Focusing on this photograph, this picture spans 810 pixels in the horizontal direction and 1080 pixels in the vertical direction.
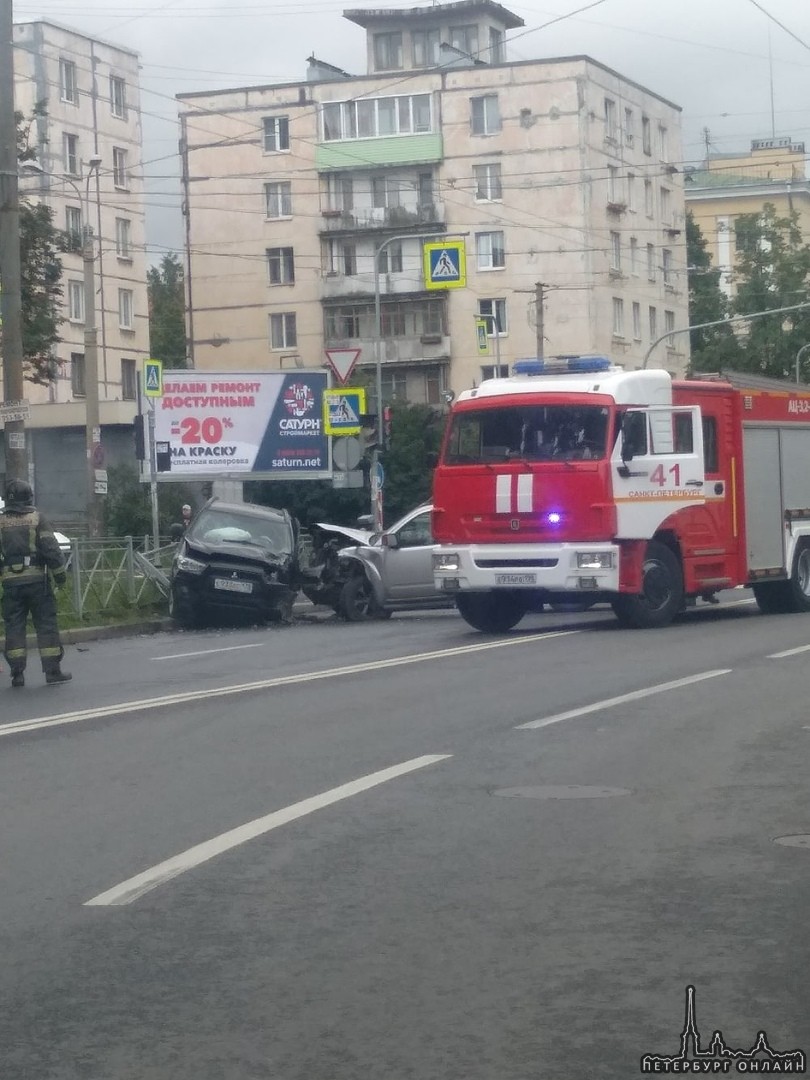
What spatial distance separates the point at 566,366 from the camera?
21.1 meters

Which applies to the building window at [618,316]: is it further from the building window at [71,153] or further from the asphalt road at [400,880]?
the asphalt road at [400,880]

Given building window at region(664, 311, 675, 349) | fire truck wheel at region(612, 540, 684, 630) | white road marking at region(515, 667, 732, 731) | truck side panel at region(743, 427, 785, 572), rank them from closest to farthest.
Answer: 1. white road marking at region(515, 667, 732, 731)
2. fire truck wheel at region(612, 540, 684, 630)
3. truck side panel at region(743, 427, 785, 572)
4. building window at region(664, 311, 675, 349)

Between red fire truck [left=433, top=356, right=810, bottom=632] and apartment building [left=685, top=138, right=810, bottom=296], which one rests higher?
apartment building [left=685, top=138, right=810, bottom=296]

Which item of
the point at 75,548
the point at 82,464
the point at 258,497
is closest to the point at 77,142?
the point at 82,464

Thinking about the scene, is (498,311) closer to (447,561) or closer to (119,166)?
(119,166)

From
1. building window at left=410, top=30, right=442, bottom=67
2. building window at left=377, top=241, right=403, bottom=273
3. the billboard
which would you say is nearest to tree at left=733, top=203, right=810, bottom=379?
building window at left=410, top=30, right=442, bottom=67

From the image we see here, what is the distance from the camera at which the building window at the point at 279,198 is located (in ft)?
254

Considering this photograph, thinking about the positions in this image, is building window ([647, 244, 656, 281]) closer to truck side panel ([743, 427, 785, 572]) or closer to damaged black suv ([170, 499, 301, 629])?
damaged black suv ([170, 499, 301, 629])

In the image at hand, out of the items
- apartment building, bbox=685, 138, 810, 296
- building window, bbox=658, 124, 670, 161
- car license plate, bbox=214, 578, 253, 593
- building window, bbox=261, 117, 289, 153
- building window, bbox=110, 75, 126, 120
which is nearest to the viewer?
Result: car license plate, bbox=214, 578, 253, 593

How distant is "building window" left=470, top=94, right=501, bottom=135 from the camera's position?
74375 mm

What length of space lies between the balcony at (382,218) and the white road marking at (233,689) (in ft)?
187

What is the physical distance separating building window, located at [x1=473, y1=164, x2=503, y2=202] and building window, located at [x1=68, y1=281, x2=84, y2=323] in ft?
53.1

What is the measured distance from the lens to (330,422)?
109ft

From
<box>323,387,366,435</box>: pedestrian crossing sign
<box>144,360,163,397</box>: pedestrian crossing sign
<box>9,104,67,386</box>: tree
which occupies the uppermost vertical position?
<box>9,104,67,386</box>: tree
